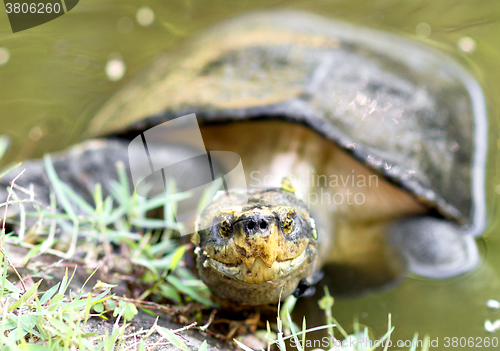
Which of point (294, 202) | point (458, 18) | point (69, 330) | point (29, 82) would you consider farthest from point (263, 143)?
point (458, 18)

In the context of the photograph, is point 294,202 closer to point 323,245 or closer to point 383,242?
point 323,245

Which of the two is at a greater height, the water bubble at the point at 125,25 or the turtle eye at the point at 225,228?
the water bubble at the point at 125,25

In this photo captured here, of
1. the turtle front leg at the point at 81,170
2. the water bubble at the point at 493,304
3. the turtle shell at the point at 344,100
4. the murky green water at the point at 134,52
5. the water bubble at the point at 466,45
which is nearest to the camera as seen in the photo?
the water bubble at the point at 493,304

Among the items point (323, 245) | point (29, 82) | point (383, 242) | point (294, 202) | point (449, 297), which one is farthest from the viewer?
point (29, 82)

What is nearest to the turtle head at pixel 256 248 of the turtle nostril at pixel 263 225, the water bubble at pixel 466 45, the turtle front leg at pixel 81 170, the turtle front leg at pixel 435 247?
the turtle nostril at pixel 263 225

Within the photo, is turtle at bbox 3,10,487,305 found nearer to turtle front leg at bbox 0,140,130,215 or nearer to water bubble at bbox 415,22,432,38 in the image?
turtle front leg at bbox 0,140,130,215

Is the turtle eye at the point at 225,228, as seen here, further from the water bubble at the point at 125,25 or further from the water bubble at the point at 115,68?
the water bubble at the point at 125,25
